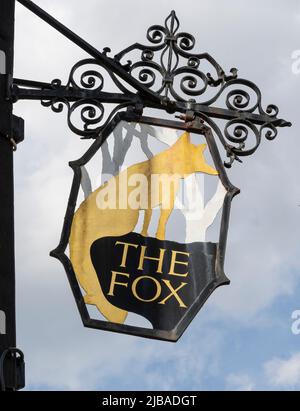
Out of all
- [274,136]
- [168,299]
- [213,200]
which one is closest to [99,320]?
[168,299]

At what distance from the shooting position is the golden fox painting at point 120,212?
11.0 m

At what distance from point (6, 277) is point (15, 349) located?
55 cm

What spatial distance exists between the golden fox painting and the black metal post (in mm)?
442

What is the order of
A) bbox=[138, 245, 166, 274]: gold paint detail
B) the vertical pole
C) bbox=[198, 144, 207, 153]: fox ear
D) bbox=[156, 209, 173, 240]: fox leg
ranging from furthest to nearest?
bbox=[198, 144, 207, 153]: fox ear, bbox=[156, 209, 173, 240]: fox leg, bbox=[138, 245, 166, 274]: gold paint detail, the vertical pole

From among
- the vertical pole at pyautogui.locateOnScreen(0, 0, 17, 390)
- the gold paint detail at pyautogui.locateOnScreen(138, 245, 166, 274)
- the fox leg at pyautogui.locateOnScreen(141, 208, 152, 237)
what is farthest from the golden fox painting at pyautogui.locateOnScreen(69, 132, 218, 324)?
the vertical pole at pyautogui.locateOnScreen(0, 0, 17, 390)

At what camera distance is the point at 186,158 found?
11789mm

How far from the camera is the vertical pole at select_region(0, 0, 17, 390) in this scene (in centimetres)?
1073

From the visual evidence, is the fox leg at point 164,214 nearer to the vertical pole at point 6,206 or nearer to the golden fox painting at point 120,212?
the golden fox painting at point 120,212

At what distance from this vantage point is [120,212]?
11.4 m

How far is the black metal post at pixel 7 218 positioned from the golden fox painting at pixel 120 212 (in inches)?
17.4

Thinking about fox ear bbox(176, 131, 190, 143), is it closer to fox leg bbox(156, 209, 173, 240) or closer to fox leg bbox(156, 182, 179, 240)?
fox leg bbox(156, 182, 179, 240)

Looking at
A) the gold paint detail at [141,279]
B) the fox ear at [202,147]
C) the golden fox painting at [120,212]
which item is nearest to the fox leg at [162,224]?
the golden fox painting at [120,212]

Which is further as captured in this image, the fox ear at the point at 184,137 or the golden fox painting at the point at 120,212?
→ the fox ear at the point at 184,137

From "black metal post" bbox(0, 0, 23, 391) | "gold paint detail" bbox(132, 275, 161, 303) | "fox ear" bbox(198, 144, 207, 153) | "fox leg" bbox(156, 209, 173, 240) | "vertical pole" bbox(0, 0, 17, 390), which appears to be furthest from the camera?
"fox ear" bbox(198, 144, 207, 153)
